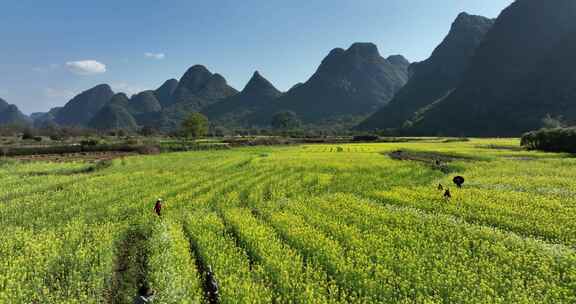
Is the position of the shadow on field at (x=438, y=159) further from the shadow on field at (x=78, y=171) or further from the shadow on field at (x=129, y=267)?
the shadow on field at (x=78, y=171)

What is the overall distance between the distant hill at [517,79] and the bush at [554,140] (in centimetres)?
7924

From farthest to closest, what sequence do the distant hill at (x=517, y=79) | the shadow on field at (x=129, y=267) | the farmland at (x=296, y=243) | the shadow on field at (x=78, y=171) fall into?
the distant hill at (x=517, y=79)
the shadow on field at (x=78, y=171)
the shadow on field at (x=129, y=267)
the farmland at (x=296, y=243)

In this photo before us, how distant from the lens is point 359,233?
47.5 feet

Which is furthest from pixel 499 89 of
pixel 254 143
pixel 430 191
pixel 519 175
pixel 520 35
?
pixel 430 191

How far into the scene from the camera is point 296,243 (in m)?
13.5

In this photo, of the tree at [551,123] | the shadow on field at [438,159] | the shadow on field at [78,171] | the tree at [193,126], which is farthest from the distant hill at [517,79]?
the shadow on field at [78,171]

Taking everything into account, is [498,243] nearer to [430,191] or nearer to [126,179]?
[430,191]

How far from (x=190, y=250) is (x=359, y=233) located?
23.9 ft

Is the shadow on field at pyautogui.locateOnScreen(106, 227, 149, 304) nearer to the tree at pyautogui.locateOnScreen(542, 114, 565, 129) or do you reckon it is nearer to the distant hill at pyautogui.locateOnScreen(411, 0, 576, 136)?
the tree at pyautogui.locateOnScreen(542, 114, 565, 129)

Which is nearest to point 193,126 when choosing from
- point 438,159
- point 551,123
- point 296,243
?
point 438,159

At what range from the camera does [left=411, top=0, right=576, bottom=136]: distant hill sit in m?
129

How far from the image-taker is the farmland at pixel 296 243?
9914 mm

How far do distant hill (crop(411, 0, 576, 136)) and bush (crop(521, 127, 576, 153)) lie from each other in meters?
79.2

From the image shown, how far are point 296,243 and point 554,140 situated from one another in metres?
54.1
